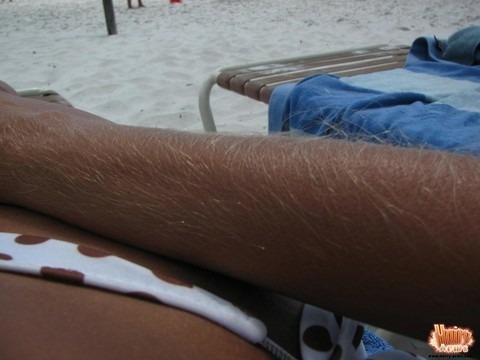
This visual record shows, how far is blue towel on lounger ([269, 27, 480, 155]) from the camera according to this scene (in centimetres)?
95

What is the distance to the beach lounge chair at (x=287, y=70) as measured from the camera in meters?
1.58

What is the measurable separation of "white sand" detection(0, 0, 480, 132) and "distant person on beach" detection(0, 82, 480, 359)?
1.73 meters

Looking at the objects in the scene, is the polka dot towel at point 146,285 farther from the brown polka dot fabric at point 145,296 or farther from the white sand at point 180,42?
the white sand at point 180,42

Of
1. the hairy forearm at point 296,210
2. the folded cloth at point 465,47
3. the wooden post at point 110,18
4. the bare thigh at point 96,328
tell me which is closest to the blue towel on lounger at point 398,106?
the folded cloth at point 465,47

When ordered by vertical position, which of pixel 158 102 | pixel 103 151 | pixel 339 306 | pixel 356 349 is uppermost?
pixel 103 151

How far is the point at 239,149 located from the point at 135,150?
13 centimetres

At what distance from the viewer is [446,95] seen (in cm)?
Result: 118

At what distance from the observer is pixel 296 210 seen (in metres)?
0.48

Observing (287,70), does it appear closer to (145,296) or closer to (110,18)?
(145,296)

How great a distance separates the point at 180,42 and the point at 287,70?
2.52 m

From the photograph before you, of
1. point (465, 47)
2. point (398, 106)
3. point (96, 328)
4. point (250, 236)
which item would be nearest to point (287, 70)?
point (465, 47)

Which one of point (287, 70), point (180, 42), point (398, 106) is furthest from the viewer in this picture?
point (180, 42)

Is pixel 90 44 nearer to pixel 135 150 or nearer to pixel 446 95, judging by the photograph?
pixel 446 95

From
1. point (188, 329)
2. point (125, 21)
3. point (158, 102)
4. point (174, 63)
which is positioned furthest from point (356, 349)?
point (125, 21)
